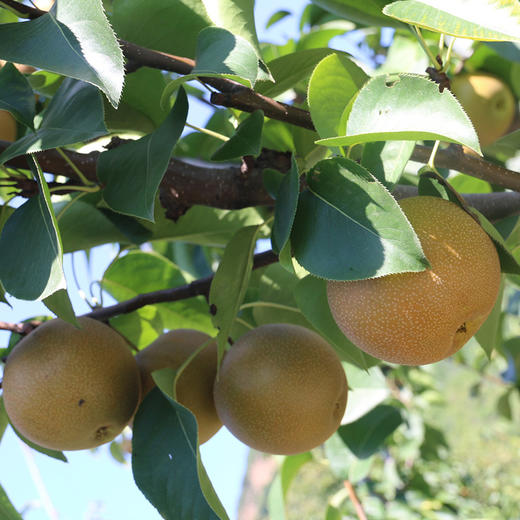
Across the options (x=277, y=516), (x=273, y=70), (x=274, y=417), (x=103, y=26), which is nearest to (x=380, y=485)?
(x=277, y=516)

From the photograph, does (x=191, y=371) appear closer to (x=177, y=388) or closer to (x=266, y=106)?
(x=177, y=388)

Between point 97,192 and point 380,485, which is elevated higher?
point 97,192

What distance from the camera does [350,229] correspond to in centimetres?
60

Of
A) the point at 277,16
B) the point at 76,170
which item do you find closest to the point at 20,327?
the point at 76,170

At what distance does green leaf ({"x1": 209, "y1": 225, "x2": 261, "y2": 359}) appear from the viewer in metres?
0.77

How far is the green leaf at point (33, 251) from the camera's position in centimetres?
60

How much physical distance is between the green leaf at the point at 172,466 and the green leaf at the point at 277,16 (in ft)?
5.16

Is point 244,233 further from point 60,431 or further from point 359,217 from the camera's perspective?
point 60,431

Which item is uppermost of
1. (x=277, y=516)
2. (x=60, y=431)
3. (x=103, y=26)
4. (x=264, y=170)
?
(x=103, y=26)

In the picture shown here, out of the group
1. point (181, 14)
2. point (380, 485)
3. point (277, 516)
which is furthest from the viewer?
point (380, 485)

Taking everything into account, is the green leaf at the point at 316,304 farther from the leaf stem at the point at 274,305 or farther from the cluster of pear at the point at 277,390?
the leaf stem at the point at 274,305

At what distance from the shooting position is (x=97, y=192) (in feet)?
3.19

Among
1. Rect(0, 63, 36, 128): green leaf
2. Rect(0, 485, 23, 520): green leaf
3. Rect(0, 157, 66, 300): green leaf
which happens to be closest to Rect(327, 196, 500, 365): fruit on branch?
Rect(0, 157, 66, 300): green leaf

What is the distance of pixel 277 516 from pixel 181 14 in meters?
1.14
